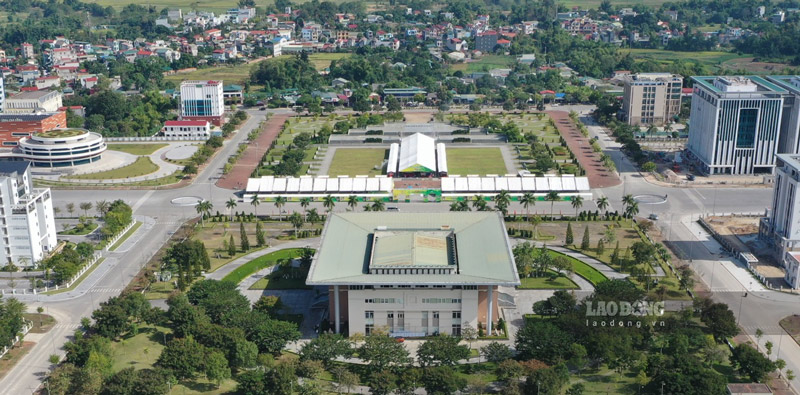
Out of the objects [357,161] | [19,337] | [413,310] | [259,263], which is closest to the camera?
[19,337]

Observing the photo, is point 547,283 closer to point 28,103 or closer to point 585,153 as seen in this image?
point 585,153

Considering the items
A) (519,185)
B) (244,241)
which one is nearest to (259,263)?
(244,241)

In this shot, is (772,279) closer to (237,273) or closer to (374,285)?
(374,285)

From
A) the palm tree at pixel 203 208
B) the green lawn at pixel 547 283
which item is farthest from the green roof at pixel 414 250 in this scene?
the palm tree at pixel 203 208

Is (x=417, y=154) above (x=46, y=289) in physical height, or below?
above

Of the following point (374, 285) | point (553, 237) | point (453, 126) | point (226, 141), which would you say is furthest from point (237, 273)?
point (453, 126)

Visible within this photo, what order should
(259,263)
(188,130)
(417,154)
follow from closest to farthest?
(259,263), (417,154), (188,130)
